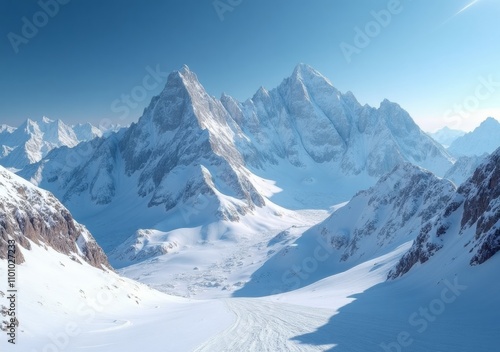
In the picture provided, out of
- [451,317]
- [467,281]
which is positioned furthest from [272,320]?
[467,281]

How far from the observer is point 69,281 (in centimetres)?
3102

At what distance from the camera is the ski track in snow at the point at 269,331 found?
1636 cm

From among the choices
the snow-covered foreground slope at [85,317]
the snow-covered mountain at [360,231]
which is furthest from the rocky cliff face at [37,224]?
the snow-covered mountain at [360,231]

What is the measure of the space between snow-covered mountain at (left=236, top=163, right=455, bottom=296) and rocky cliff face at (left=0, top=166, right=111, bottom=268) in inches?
2019

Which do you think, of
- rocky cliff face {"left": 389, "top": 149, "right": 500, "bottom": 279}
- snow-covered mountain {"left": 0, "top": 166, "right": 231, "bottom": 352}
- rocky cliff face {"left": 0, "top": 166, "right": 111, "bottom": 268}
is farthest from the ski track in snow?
rocky cliff face {"left": 0, "top": 166, "right": 111, "bottom": 268}

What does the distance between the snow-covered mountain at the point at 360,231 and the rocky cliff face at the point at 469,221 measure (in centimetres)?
2850

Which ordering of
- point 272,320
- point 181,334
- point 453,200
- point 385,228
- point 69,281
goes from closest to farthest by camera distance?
point 181,334 < point 272,320 < point 69,281 < point 453,200 < point 385,228

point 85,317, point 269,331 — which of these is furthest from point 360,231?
point 85,317

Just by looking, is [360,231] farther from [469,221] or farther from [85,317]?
[85,317]

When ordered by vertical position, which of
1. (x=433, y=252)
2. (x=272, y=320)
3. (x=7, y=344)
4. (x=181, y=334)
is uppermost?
A: (x=7, y=344)

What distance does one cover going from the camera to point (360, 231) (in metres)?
88.6

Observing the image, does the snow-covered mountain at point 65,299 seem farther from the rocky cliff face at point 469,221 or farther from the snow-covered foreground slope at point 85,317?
the rocky cliff face at point 469,221

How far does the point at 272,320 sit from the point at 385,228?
6568 centimetres

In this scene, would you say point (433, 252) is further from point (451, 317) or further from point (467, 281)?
point (451, 317)
